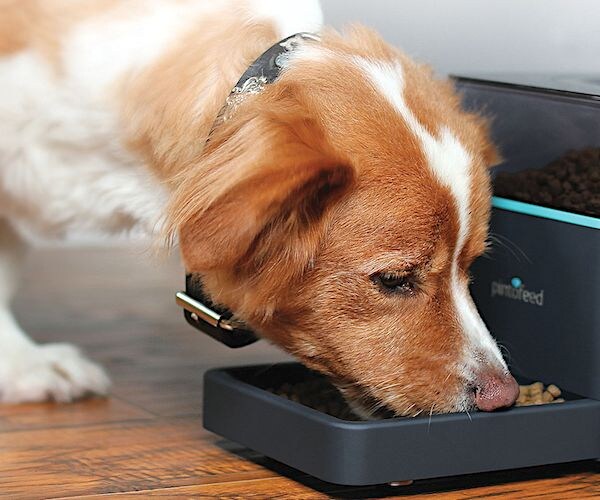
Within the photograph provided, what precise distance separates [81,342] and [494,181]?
3.51ft

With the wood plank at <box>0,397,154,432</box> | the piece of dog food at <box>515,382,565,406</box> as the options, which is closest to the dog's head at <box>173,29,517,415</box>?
the piece of dog food at <box>515,382,565,406</box>

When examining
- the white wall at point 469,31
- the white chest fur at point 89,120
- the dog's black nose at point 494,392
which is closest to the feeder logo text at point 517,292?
the dog's black nose at point 494,392

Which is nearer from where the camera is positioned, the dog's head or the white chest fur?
the dog's head

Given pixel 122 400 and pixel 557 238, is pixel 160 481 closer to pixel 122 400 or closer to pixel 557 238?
pixel 122 400

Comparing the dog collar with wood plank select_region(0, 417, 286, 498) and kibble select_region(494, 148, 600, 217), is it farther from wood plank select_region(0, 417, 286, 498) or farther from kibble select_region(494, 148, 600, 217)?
kibble select_region(494, 148, 600, 217)

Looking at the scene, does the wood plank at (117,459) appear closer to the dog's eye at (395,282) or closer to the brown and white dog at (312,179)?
the brown and white dog at (312,179)

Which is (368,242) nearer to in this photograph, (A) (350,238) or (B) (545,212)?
(A) (350,238)

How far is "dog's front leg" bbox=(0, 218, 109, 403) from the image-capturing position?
2.06 m

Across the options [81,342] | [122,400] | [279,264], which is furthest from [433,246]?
[81,342]

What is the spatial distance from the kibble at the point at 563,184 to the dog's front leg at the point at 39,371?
0.81 meters

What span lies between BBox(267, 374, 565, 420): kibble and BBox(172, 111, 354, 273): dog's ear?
11.2 inches

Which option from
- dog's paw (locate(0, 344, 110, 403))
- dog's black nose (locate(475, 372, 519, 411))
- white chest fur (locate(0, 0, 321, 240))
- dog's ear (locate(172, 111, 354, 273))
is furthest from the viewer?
dog's paw (locate(0, 344, 110, 403))

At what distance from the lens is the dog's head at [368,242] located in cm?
154

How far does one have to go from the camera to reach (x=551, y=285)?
5.74 ft
